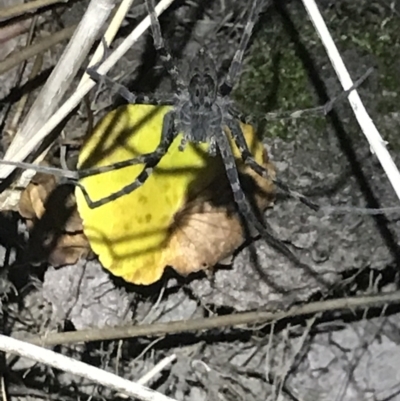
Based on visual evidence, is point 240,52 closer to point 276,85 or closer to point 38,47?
point 276,85

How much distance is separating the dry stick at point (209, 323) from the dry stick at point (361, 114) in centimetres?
28

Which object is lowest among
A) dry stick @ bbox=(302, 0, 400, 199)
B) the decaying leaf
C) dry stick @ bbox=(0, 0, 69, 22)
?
the decaying leaf

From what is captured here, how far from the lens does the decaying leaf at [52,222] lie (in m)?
1.27

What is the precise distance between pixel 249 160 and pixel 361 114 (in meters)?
0.19

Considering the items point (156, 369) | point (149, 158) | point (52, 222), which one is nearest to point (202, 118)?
point (149, 158)

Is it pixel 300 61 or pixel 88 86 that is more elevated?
pixel 300 61

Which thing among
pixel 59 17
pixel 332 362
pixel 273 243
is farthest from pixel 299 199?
pixel 59 17

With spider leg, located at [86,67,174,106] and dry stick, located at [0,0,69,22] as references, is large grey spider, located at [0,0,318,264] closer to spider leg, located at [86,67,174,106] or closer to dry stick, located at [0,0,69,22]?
spider leg, located at [86,67,174,106]

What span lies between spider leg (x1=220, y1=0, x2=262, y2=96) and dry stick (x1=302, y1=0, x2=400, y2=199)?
0.29ft

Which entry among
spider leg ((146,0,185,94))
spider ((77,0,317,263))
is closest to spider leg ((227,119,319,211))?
spider ((77,0,317,263))

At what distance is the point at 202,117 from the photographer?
3.87ft

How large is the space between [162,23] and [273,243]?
414 mm

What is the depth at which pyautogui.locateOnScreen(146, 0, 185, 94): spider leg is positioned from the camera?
3.70 feet

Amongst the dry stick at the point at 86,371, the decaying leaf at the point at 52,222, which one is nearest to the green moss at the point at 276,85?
the decaying leaf at the point at 52,222
